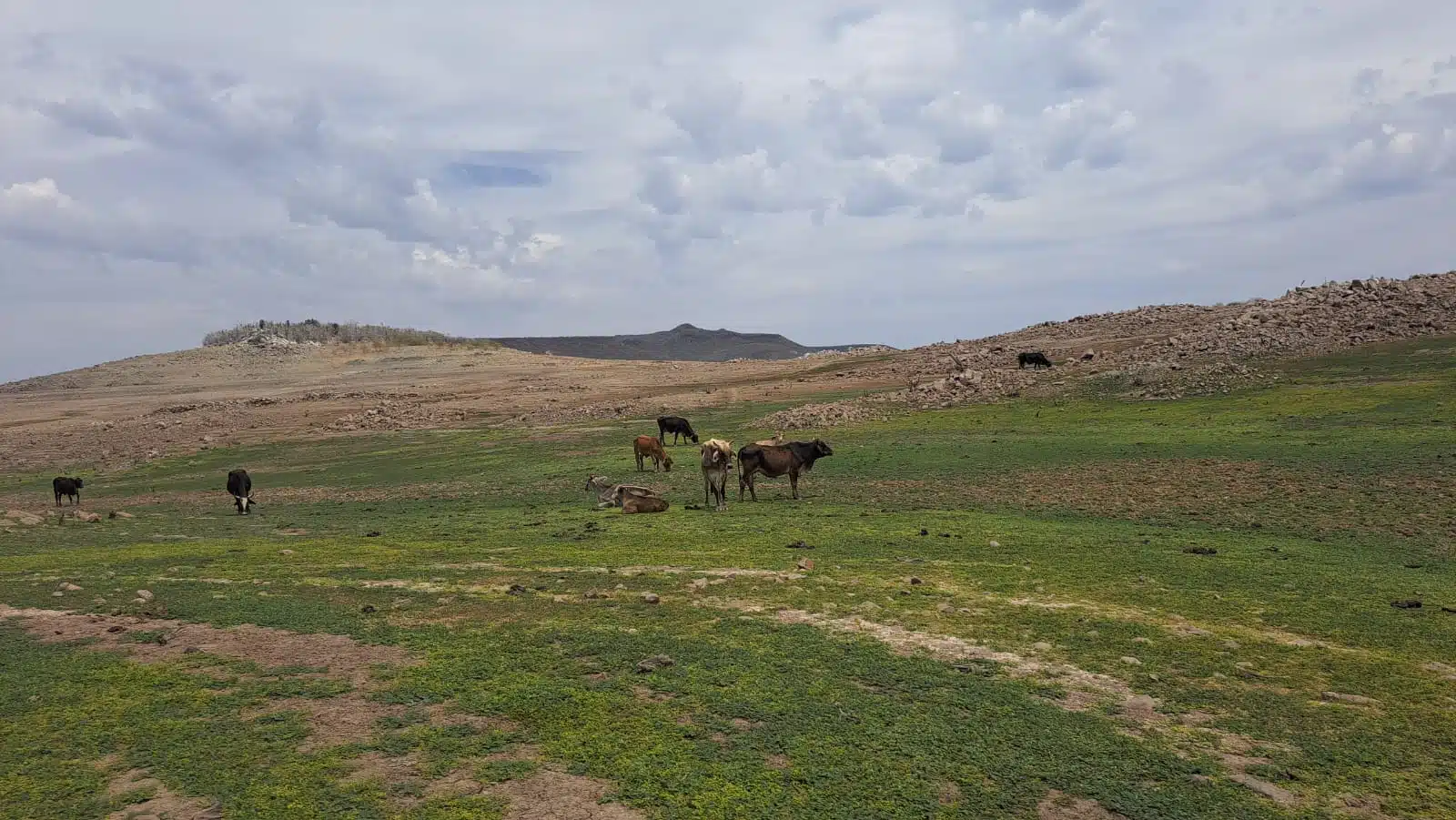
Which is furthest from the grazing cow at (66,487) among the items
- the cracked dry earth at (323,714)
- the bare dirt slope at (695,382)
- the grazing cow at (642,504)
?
the cracked dry earth at (323,714)

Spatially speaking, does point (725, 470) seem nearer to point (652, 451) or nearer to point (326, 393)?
point (652, 451)

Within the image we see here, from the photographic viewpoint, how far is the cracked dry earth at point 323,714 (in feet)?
18.0

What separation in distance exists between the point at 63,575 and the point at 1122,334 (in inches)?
2305

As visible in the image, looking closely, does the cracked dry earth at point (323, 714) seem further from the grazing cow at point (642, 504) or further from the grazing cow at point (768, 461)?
the grazing cow at point (768, 461)

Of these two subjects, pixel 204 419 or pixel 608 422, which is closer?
pixel 608 422

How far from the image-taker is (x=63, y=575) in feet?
40.9

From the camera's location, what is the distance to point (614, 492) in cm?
2055

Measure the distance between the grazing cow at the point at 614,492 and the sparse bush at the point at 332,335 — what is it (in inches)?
3490

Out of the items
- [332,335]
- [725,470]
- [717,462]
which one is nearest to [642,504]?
[717,462]

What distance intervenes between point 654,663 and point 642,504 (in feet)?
37.7

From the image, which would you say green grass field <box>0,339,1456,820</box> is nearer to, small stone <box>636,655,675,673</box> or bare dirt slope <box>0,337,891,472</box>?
small stone <box>636,655,675,673</box>

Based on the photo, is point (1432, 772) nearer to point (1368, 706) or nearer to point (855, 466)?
point (1368, 706)

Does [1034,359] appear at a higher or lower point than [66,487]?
higher

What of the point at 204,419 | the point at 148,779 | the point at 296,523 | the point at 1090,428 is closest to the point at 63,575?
the point at 296,523
